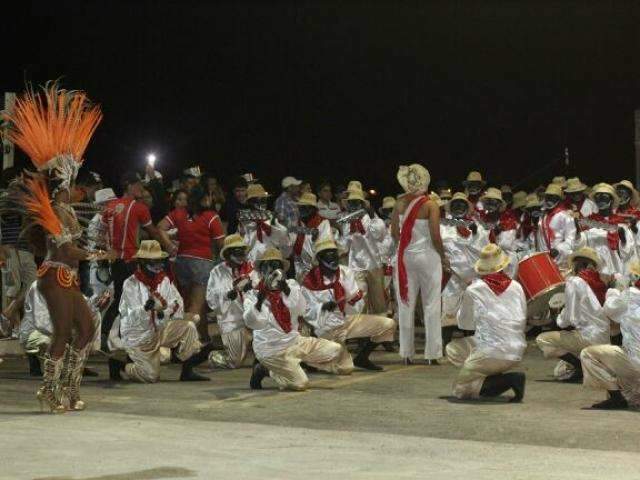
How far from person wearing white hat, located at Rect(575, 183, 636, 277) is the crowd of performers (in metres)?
0.02

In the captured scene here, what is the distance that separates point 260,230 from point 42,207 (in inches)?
200

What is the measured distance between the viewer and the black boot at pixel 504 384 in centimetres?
985

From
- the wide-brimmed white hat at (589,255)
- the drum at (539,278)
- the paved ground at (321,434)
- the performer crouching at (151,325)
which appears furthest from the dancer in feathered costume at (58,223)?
the drum at (539,278)

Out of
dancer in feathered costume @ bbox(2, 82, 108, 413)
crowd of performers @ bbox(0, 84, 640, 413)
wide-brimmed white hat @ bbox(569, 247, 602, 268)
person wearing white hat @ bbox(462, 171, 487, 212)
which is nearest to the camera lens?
Answer: dancer in feathered costume @ bbox(2, 82, 108, 413)

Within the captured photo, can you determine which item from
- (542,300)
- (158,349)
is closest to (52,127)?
(158,349)

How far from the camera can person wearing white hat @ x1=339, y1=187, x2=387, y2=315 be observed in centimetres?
1489

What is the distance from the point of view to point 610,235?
539 inches

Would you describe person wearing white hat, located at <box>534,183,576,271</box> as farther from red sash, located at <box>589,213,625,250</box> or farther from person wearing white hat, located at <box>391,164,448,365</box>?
person wearing white hat, located at <box>391,164,448,365</box>

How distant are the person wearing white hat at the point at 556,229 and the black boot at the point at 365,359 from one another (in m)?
2.81

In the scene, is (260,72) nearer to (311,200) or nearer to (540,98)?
(540,98)

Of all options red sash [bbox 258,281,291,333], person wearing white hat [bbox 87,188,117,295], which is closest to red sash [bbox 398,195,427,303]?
red sash [bbox 258,281,291,333]

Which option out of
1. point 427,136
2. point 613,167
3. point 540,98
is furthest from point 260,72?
point 613,167

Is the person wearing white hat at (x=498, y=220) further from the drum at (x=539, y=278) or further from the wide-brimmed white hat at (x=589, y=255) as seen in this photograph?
the wide-brimmed white hat at (x=589, y=255)

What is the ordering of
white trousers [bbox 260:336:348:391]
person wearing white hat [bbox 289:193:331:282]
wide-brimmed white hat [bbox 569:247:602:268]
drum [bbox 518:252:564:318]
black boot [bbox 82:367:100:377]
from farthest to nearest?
1. person wearing white hat [bbox 289:193:331:282]
2. black boot [bbox 82:367:100:377]
3. drum [bbox 518:252:564:318]
4. white trousers [bbox 260:336:348:391]
5. wide-brimmed white hat [bbox 569:247:602:268]
